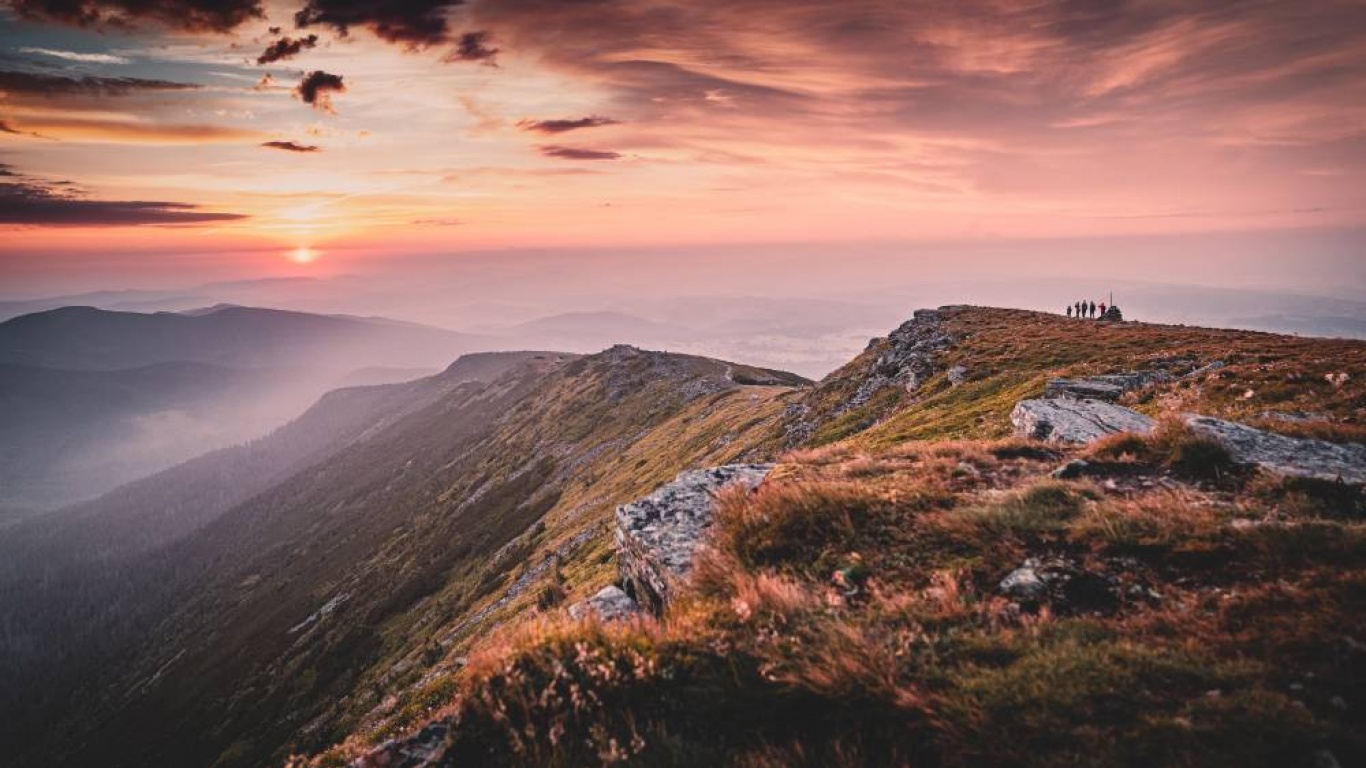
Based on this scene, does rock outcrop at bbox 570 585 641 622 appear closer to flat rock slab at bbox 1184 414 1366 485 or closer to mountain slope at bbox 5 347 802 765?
flat rock slab at bbox 1184 414 1366 485

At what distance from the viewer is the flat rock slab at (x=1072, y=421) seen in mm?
15125

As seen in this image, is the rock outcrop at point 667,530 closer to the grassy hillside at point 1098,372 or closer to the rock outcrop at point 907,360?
the grassy hillside at point 1098,372

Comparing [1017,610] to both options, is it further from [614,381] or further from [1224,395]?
[614,381]

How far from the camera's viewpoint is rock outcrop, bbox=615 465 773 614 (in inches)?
409

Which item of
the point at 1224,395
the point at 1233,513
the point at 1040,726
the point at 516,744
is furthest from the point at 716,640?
the point at 1224,395

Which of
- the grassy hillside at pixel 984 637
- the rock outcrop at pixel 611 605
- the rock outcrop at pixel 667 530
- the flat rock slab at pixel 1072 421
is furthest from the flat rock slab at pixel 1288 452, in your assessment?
the rock outcrop at pixel 611 605

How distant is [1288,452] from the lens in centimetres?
1038

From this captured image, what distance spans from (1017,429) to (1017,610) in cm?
1355

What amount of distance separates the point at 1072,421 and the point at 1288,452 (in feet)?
20.0

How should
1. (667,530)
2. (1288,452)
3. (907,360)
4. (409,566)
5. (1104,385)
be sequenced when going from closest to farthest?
(1288,452) < (667,530) < (1104,385) < (907,360) < (409,566)

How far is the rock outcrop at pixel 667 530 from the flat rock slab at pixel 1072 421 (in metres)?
8.03

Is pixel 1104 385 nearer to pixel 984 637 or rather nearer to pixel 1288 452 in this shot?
pixel 1288 452

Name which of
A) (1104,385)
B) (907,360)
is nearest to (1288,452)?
(1104,385)

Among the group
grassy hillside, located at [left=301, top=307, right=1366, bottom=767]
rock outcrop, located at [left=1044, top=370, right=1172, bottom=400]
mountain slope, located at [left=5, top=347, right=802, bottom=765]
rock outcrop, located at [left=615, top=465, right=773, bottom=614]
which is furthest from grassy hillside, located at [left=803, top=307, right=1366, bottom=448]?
mountain slope, located at [left=5, top=347, right=802, bottom=765]
